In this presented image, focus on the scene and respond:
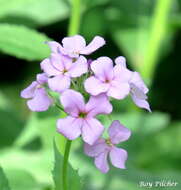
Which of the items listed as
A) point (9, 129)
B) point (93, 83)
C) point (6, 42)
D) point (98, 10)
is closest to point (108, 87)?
point (93, 83)

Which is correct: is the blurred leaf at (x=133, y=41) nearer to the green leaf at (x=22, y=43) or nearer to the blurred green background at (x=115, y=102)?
the blurred green background at (x=115, y=102)

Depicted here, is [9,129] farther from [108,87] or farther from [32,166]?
[108,87]

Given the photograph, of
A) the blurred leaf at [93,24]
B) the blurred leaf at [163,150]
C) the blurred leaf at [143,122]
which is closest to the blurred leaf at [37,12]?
the blurred leaf at [93,24]

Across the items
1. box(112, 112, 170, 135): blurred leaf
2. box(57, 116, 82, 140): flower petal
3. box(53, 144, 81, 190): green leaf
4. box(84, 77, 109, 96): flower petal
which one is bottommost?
box(53, 144, 81, 190): green leaf

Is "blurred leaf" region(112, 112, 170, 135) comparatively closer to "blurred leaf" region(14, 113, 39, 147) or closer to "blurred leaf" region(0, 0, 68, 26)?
"blurred leaf" region(14, 113, 39, 147)

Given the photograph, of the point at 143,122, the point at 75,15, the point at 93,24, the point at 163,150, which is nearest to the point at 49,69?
the point at 75,15

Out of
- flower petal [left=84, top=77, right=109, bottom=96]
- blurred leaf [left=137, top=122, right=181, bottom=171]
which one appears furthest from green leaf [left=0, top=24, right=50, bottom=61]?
blurred leaf [left=137, top=122, right=181, bottom=171]

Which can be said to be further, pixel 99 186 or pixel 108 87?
pixel 99 186
